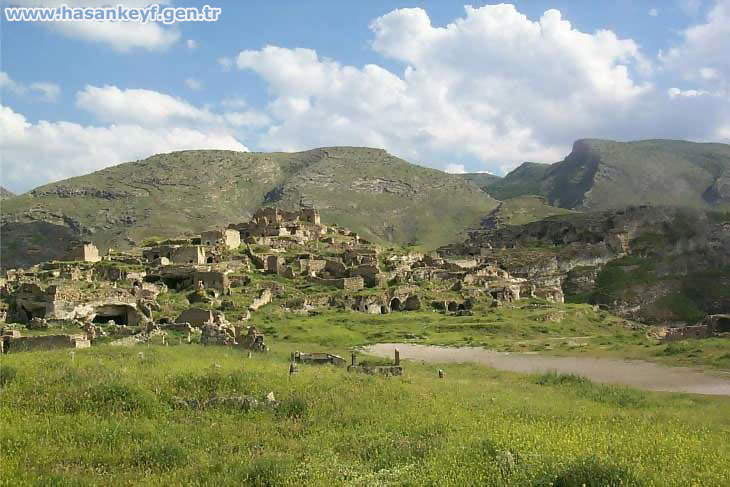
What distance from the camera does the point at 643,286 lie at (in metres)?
83.4

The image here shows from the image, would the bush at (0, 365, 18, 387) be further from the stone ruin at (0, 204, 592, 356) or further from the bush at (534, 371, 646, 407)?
the bush at (534, 371, 646, 407)

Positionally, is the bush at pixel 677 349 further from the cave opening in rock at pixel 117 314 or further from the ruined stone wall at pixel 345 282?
the ruined stone wall at pixel 345 282

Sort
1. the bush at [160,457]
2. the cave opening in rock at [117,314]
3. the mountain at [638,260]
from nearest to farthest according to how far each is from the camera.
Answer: the bush at [160,457] < the cave opening in rock at [117,314] < the mountain at [638,260]

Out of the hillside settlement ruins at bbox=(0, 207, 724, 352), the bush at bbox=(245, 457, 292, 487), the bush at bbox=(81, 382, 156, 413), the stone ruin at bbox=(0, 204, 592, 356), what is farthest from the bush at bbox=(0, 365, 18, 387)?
the stone ruin at bbox=(0, 204, 592, 356)

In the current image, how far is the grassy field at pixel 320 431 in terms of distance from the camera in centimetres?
907

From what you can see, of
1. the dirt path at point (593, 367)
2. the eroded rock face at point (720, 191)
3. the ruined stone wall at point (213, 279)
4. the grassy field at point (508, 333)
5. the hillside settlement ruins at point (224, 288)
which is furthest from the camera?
the eroded rock face at point (720, 191)

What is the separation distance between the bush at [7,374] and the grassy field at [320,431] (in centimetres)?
4

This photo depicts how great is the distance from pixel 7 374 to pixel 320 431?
820cm

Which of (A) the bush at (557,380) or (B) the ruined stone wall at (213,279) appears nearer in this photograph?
(A) the bush at (557,380)

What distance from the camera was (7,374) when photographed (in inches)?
565

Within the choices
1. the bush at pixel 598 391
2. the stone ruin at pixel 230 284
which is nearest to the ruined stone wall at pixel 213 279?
the stone ruin at pixel 230 284

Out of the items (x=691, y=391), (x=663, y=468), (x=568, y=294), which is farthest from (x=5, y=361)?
(x=568, y=294)

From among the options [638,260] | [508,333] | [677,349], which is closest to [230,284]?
[508,333]

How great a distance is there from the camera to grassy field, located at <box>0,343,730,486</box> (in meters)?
9.07
